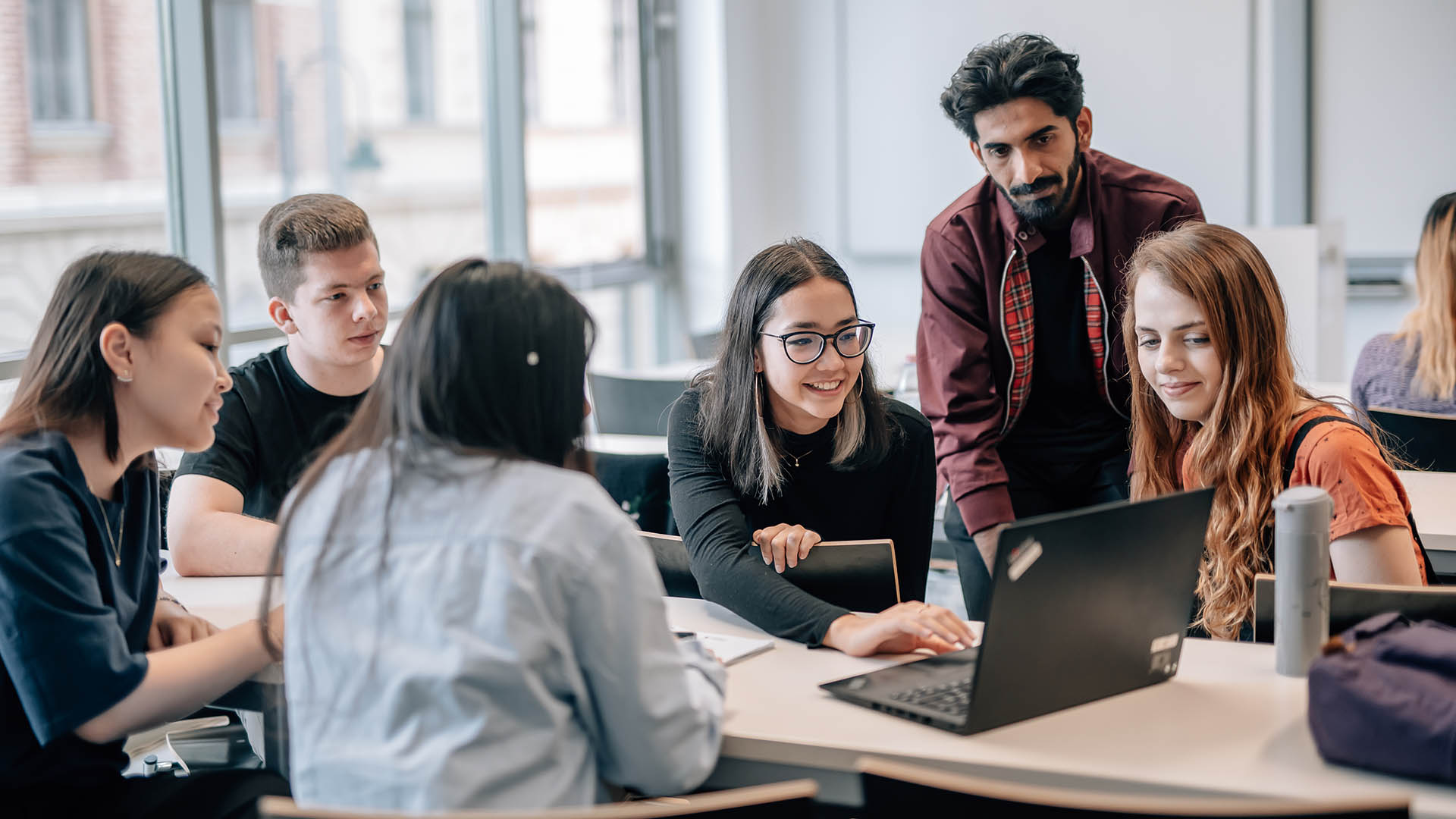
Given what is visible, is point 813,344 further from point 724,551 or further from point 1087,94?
point 1087,94

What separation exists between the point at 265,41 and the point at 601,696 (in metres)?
3.49

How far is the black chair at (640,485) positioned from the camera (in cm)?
245

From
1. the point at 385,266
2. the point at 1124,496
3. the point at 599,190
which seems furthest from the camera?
the point at 599,190

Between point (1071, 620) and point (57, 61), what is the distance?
124 inches

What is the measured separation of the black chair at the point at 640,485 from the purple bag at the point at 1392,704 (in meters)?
1.36

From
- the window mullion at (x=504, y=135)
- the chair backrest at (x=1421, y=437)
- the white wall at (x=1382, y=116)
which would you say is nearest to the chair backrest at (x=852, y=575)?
the chair backrest at (x=1421, y=437)

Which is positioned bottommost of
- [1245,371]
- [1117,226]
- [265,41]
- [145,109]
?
[1245,371]

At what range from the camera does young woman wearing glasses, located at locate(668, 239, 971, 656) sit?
204 centimetres

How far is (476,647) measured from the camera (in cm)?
119

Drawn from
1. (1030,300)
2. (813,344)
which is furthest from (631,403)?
(813,344)

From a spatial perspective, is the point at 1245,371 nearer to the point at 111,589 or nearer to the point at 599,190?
the point at 111,589

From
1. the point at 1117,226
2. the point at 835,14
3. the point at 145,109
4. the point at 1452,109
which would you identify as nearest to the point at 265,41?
the point at 145,109

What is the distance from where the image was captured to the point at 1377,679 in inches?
48.8

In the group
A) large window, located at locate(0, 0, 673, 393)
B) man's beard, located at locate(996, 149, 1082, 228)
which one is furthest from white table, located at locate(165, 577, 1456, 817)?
large window, located at locate(0, 0, 673, 393)
